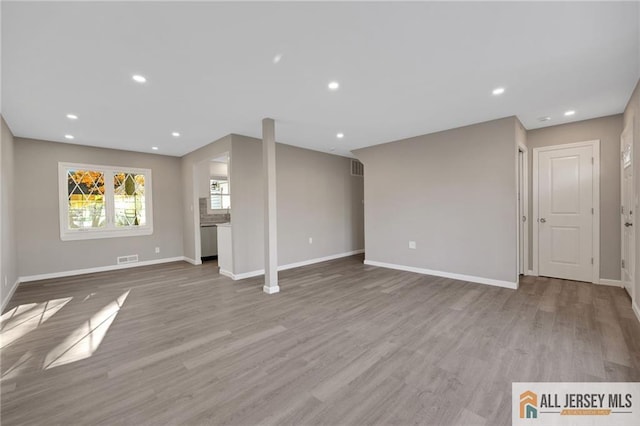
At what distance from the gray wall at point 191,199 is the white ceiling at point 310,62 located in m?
1.60

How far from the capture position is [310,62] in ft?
8.02

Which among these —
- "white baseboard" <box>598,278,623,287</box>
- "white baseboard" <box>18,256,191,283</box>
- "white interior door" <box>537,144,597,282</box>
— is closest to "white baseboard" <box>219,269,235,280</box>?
"white baseboard" <box>18,256,191,283</box>

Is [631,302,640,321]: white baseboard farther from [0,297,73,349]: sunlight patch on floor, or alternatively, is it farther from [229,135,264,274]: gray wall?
[0,297,73,349]: sunlight patch on floor

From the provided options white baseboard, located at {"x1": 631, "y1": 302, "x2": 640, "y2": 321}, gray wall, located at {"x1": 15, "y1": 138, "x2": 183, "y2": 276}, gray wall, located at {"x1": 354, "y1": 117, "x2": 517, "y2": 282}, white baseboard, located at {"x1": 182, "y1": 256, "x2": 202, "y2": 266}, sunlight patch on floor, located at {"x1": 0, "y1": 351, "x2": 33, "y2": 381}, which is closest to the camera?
sunlight patch on floor, located at {"x1": 0, "y1": 351, "x2": 33, "y2": 381}

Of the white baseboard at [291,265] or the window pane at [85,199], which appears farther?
the window pane at [85,199]

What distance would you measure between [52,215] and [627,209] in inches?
367

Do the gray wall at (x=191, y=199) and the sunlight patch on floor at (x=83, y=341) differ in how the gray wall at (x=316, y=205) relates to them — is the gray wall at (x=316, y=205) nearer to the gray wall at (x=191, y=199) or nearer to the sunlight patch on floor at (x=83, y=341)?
the gray wall at (x=191, y=199)

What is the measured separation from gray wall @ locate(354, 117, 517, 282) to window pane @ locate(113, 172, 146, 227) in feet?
16.8

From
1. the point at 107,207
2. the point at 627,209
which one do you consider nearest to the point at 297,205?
the point at 107,207

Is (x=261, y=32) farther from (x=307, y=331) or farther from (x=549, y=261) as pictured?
(x=549, y=261)

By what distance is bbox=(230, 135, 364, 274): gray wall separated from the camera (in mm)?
4730

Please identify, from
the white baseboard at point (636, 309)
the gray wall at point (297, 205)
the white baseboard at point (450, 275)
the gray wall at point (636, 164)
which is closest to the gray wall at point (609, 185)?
the gray wall at point (636, 164)

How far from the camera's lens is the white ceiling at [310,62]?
1846 millimetres

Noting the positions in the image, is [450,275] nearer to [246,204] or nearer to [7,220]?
[246,204]
